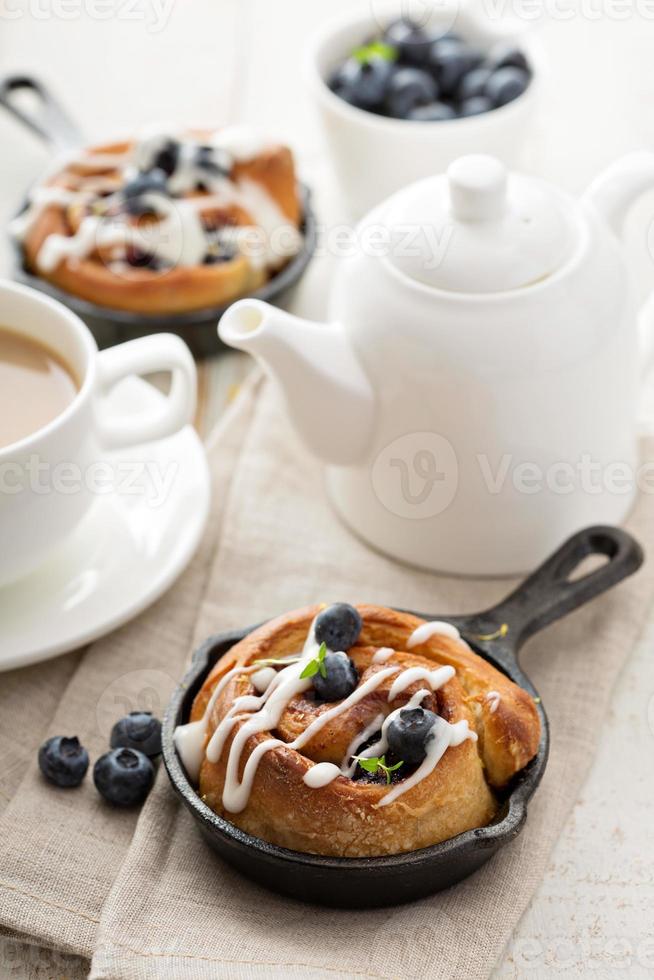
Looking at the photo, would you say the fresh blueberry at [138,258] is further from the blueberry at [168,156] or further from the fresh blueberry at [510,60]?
the fresh blueberry at [510,60]

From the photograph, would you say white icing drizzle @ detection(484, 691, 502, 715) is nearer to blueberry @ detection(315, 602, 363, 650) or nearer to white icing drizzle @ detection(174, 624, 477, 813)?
white icing drizzle @ detection(174, 624, 477, 813)

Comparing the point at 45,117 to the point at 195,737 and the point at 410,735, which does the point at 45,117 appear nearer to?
the point at 195,737

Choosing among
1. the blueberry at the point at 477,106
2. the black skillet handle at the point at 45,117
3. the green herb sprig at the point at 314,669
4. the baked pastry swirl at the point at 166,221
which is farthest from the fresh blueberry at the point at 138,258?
the green herb sprig at the point at 314,669

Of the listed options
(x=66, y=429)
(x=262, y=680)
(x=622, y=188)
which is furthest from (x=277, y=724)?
(x=622, y=188)

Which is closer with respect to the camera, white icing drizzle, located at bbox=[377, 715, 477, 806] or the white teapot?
white icing drizzle, located at bbox=[377, 715, 477, 806]

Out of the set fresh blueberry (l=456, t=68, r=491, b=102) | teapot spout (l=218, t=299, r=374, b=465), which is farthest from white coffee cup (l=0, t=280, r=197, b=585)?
fresh blueberry (l=456, t=68, r=491, b=102)

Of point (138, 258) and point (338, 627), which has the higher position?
point (338, 627)
